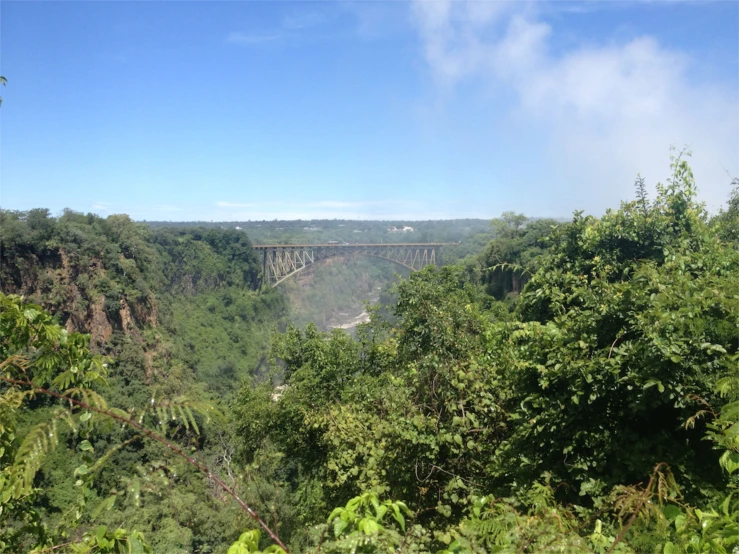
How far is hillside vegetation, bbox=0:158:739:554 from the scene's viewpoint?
1512 mm

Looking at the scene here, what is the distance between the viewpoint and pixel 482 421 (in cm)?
372

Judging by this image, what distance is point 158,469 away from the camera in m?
1.55

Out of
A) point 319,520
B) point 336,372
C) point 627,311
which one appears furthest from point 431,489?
point 336,372

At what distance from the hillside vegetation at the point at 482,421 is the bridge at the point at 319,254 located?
33.1 m

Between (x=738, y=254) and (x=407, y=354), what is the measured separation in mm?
3463

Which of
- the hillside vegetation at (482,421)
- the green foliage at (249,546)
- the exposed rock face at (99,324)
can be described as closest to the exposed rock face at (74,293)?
the exposed rock face at (99,324)

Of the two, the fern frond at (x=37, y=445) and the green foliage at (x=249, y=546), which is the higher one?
the fern frond at (x=37, y=445)

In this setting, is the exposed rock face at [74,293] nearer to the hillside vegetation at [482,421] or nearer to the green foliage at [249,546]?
the hillside vegetation at [482,421]

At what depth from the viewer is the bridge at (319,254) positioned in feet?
140

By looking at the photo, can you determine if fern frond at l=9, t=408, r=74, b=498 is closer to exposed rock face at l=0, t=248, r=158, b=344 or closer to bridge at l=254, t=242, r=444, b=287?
exposed rock face at l=0, t=248, r=158, b=344

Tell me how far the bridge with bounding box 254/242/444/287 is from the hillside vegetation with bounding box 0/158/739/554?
33.1 metres

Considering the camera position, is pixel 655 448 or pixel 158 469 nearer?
pixel 158 469

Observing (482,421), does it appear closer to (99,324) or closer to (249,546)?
(249,546)

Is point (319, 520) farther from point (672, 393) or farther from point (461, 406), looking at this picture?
point (672, 393)
